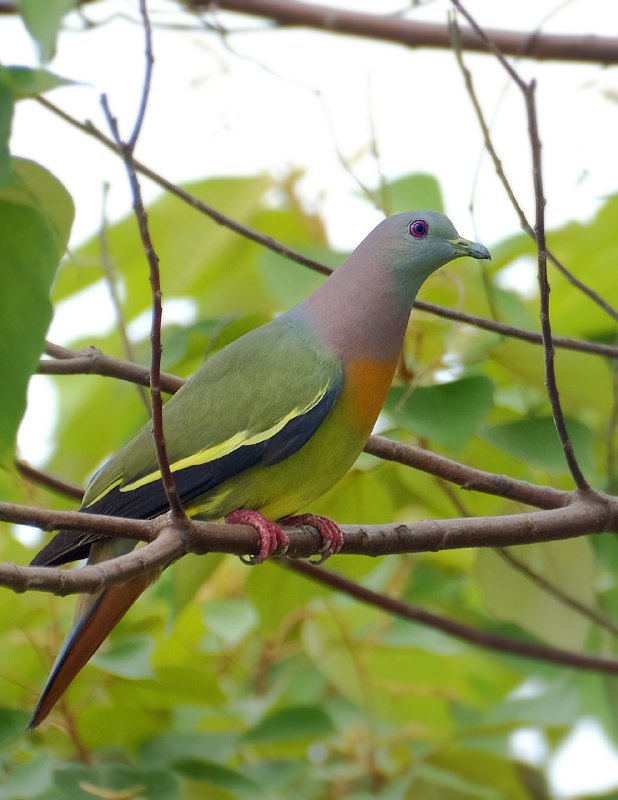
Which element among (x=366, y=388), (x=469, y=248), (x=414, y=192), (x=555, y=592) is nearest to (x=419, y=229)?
(x=469, y=248)

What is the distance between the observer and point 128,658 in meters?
2.88

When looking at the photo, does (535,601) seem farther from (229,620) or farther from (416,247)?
(416,247)

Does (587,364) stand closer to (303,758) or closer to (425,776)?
(425,776)

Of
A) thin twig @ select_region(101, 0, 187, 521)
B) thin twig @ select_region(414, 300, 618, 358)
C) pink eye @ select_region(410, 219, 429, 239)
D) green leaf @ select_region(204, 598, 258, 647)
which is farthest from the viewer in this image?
green leaf @ select_region(204, 598, 258, 647)

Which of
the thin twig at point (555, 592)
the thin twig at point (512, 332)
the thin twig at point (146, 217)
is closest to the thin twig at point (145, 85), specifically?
the thin twig at point (146, 217)

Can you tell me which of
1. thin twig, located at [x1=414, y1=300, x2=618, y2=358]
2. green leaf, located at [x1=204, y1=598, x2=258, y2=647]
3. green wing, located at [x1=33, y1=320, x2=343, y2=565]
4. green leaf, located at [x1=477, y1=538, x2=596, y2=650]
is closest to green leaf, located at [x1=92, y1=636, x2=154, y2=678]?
green wing, located at [x1=33, y1=320, x2=343, y2=565]

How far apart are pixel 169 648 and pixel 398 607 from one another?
29.8 inches

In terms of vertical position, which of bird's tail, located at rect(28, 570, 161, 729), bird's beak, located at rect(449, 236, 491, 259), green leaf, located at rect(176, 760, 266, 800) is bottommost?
green leaf, located at rect(176, 760, 266, 800)

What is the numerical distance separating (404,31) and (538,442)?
5.99 ft

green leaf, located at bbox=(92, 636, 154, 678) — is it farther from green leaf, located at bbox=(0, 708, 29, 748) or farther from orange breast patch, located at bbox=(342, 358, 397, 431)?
orange breast patch, located at bbox=(342, 358, 397, 431)

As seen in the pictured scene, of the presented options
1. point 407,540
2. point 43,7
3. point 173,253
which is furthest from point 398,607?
point 43,7

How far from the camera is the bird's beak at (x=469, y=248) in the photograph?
2.89 meters

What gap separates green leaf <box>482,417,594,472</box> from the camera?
2771 mm

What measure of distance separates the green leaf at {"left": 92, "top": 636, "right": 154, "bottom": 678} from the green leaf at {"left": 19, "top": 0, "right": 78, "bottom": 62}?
156 centimetres
